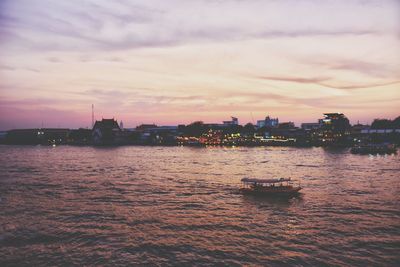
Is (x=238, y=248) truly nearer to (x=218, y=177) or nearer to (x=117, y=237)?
(x=117, y=237)

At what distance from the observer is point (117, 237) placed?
81.7 feet

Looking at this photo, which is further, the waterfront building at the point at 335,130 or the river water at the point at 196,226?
the waterfront building at the point at 335,130

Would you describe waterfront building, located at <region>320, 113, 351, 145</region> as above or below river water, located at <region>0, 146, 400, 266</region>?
above

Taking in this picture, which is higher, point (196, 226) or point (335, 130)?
point (335, 130)

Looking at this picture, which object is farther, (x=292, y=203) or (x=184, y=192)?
(x=184, y=192)

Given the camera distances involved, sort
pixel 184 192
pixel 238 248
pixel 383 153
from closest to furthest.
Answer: pixel 238 248 < pixel 184 192 < pixel 383 153

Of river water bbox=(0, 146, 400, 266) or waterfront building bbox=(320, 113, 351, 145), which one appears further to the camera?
waterfront building bbox=(320, 113, 351, 145)

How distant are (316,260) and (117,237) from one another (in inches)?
548

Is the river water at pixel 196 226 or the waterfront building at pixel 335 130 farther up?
the waterfront building at pixel 335 130

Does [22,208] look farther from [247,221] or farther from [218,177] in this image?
[218,177]

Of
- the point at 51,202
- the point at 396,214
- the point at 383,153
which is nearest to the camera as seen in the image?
the point at 396,214

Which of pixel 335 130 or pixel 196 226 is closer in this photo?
pixel 196 226

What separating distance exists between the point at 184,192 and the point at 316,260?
23.4 metres

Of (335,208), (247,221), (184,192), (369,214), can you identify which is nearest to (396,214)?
(369,214)
